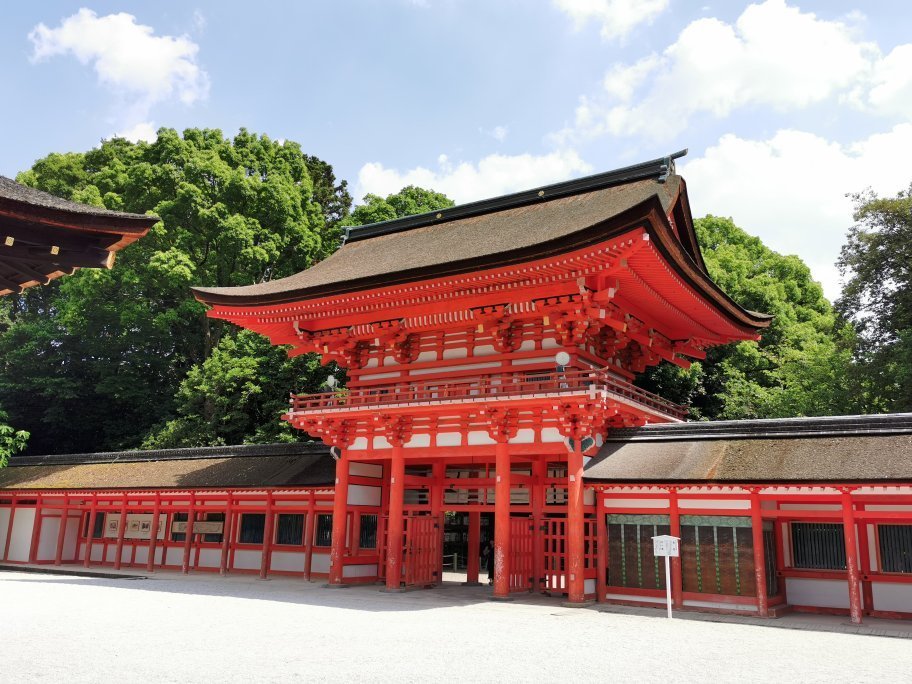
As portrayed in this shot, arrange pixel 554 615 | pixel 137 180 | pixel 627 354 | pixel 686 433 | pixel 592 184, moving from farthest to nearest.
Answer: pixel 137 180 → pixel 592 184 → pixel 627 354 → pixel 686 433 → pixel 554 615

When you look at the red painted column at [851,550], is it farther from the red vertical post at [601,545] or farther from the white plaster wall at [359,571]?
the white plaster wall at [359,571]

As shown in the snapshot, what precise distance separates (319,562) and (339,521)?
8.11ft

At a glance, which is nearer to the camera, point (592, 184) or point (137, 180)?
point (592, 184)

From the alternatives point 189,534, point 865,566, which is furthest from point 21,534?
point 865,566

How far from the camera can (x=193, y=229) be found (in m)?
36.0

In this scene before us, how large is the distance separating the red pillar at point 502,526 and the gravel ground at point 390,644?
0.77 meters

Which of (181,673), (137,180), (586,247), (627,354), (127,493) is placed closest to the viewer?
(181,673)

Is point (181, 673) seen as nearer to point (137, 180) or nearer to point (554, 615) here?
point (554, 615)

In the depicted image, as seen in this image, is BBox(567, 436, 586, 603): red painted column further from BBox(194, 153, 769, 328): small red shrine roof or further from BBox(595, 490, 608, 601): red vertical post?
BBox(194, 153, 769, 328): small red shrine roof

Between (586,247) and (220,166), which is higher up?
(220,166)

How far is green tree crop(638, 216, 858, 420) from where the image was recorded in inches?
959

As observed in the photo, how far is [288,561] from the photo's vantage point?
2042cm

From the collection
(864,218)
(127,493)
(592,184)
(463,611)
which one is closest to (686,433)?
(463,611)

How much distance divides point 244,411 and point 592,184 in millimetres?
18159
